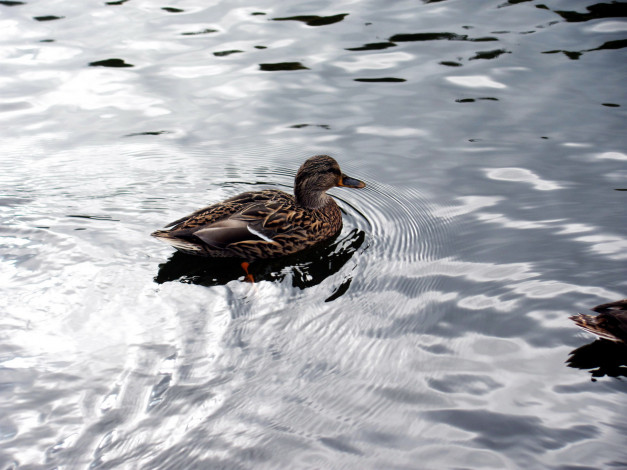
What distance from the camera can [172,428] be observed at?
410 centimetres

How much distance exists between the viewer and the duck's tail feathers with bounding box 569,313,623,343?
451 cm

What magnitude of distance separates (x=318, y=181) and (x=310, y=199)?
19 cm

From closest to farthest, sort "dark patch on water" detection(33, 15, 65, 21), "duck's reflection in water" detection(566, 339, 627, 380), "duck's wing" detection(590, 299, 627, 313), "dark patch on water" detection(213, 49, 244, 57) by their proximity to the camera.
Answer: "duck's reflection in water" detection(566, 339, 627, 380)
"duck's wing" detection(590, 299, 627, 313)
"dark patch on water" detection(213, 49, 244, 57)
"dark patch on water" detection(33, 15, 65, 21)

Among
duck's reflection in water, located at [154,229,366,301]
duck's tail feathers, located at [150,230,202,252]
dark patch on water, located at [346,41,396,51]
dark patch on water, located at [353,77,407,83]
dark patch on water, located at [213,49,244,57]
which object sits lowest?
duck's reflection in water, located at [154,229,366,301]

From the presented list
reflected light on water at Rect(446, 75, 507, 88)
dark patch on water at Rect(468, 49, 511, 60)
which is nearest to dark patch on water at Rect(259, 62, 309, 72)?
reflected light on water at Rect(446, 75, 507, 88)

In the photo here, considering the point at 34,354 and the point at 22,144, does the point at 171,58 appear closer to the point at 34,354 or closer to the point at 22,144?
the point at 22,144

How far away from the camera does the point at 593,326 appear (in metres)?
4.58

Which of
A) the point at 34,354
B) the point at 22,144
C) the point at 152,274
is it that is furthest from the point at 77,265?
the point at 22,144

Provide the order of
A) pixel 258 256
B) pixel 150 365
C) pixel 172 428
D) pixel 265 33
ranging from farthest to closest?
pixel 265 33
pixel 258 256
pixel 150 365
pixel 172 428

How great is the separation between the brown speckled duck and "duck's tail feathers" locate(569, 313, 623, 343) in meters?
2.56

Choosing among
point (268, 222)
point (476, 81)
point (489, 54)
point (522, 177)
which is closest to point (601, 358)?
point (522, 177)

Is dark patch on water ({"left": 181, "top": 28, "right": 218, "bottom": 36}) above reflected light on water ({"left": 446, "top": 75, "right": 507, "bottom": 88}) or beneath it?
above

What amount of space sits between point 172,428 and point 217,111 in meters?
5.22

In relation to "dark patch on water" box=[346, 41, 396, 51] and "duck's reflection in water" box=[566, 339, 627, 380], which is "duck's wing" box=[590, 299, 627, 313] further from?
"dark patch on water" box=[346, 41, 396, 51]
